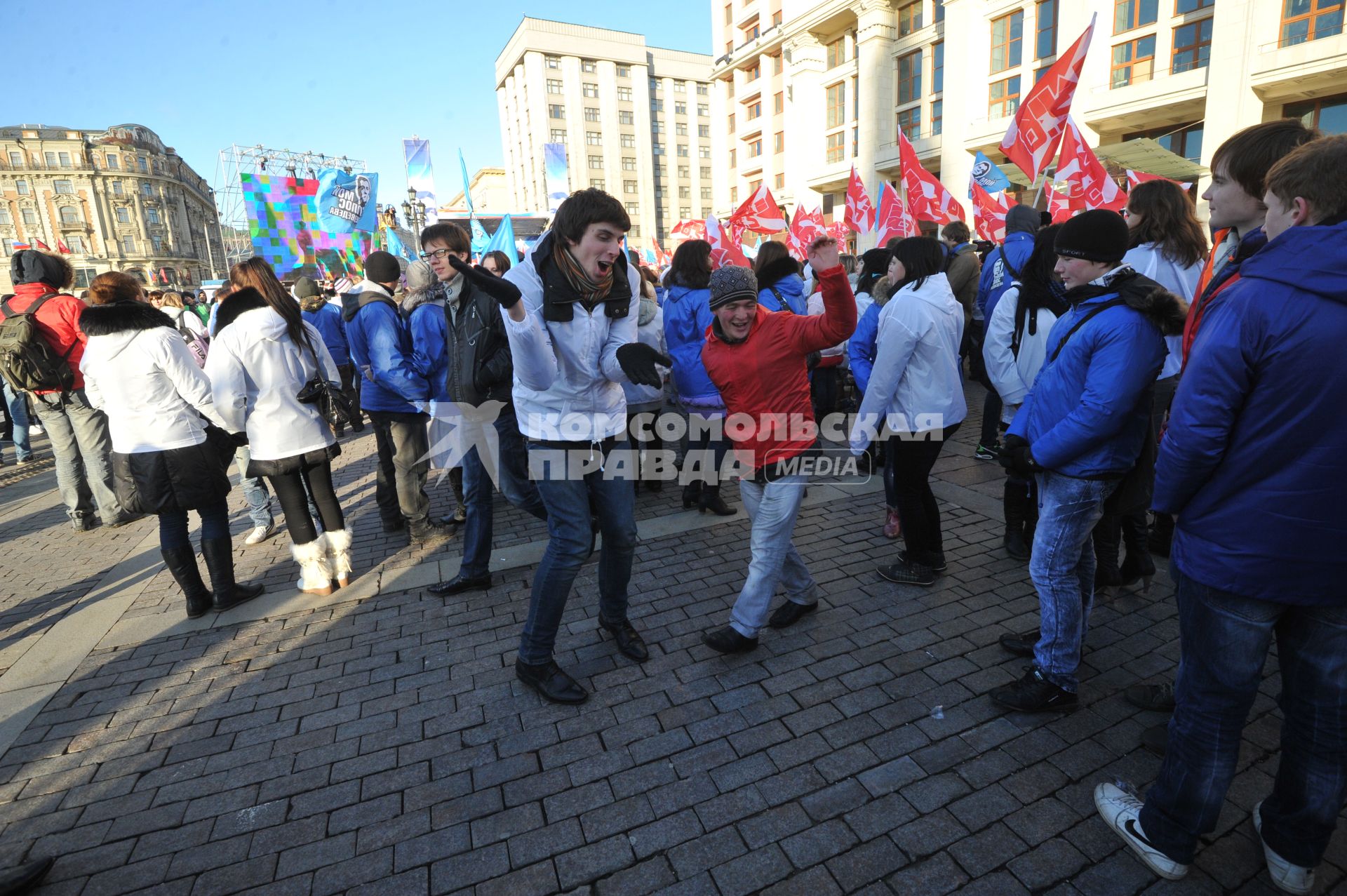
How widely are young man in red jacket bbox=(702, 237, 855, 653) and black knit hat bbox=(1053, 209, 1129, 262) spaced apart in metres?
0.95

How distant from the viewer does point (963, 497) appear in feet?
18.5

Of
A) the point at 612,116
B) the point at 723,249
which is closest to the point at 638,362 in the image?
the point at 723,249

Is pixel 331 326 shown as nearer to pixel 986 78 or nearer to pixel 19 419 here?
pixel 19 419

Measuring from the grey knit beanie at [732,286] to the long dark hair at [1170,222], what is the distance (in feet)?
7.86

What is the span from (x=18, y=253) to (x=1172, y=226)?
9.02m

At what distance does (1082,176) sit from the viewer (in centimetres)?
740

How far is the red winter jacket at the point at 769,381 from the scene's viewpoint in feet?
10.5

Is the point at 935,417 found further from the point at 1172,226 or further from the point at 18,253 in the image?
the point at 18,253

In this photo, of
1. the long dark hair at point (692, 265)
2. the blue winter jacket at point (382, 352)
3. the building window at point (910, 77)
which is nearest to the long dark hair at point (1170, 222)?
the long dark hair at point (692, 265)

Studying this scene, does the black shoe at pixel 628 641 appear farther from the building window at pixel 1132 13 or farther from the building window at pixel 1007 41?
the building window at pixel 1007 41

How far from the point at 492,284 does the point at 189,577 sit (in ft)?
11.2

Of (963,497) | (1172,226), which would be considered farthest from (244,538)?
(1172,226)

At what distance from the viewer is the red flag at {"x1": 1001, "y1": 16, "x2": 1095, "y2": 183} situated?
6828mm

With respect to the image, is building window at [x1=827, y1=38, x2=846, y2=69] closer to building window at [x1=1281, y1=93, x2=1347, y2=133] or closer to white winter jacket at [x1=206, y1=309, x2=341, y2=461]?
building window at [x1=1281, y1=93, x2=1347, y2=133]
